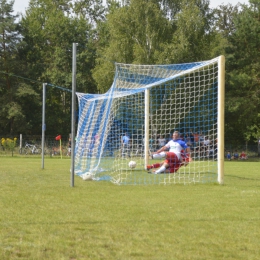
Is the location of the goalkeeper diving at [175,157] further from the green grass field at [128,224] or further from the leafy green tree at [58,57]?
the leafy green tree at [58,57]

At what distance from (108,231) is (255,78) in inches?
1582

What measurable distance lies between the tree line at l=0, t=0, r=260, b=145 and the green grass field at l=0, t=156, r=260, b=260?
76.5ft

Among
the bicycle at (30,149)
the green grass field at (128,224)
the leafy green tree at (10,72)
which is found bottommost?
the green grass field at (128,224)

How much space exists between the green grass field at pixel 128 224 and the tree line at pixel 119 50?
76.5 ft

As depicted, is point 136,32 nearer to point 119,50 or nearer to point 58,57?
point 119,50

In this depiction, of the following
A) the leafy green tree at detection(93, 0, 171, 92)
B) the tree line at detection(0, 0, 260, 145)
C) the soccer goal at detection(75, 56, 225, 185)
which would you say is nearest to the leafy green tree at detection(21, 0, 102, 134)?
the tree line at detection(0, 0, 260, 145)

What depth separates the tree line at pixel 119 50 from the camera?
41.3 m

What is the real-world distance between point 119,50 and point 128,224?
35.5 metres

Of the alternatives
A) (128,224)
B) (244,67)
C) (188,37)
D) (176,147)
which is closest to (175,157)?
(176,147)

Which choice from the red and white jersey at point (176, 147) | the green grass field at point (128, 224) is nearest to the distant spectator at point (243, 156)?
the red and white jersey at point (176, 147)

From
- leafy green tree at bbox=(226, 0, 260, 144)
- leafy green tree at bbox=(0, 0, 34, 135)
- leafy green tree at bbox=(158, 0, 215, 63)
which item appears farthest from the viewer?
leafy green tree at bbox=(0, 0, 34, 135)

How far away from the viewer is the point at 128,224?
24.5ft

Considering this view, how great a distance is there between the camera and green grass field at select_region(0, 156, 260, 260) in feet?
19.1

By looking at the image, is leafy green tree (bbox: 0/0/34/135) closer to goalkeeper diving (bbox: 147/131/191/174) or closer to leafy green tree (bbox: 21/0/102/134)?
leafy green tree (bbox: 21/0/102/134)
